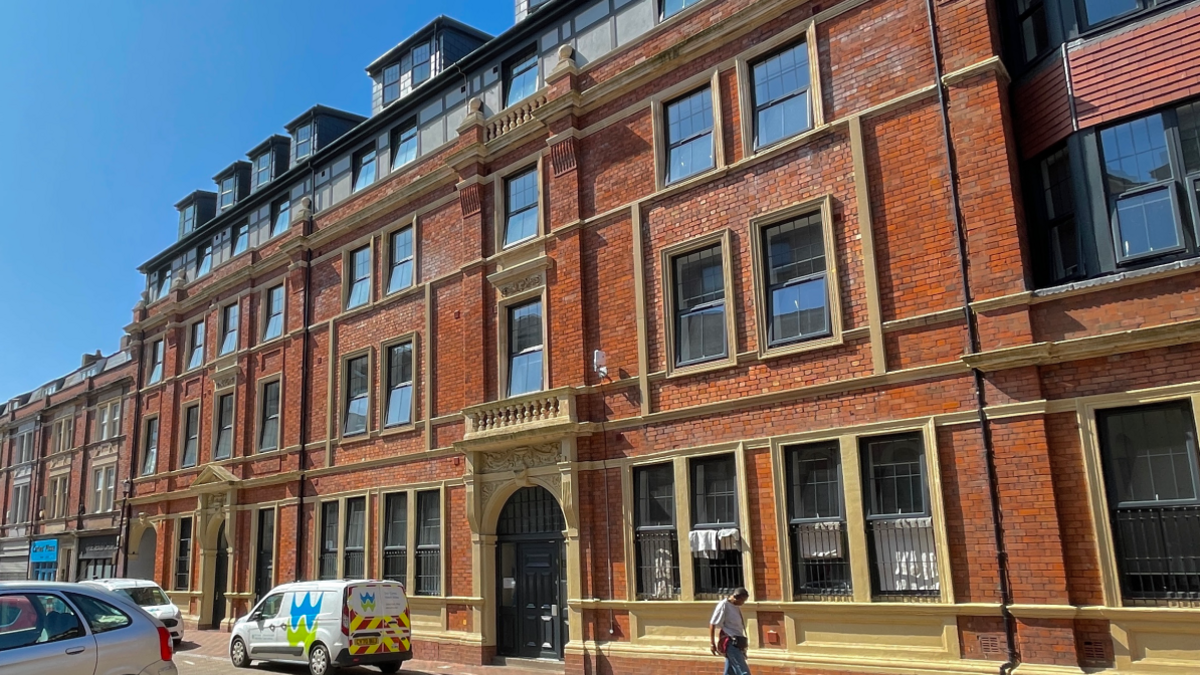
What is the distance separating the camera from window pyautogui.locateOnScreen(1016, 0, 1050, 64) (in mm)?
12719

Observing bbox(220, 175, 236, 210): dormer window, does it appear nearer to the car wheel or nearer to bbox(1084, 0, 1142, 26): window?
the car wheel

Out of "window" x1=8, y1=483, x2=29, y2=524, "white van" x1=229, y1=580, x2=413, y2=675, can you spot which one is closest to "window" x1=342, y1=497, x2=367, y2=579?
"white van" x1=229, y1=580, x2=413, y2=675

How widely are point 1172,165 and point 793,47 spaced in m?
6.01

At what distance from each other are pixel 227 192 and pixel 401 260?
41.6 ft

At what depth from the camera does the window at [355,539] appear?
21.2 metres

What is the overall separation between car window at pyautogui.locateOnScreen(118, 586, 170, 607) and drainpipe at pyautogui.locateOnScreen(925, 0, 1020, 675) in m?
20.2

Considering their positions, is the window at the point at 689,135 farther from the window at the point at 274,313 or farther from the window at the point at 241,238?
the window at the point at 241,238

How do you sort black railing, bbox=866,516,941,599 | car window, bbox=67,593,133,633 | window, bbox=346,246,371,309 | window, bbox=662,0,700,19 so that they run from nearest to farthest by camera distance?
car window, bbox=67,593,133,633
black railing, bbox=866,516,941,599
window, bbox=662,0,700,19
window, bbox=346,246,371,309

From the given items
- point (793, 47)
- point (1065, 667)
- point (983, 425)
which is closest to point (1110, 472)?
point (983, 425)

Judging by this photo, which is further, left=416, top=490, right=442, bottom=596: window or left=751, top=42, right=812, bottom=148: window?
left=416, top=490, right=442, bottom=596: window

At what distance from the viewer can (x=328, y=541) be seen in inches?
880

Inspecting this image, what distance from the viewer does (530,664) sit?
1688cm

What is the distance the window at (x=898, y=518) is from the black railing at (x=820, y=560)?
1.52ft

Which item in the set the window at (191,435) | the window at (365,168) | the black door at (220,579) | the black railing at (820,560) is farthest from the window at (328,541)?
the black railing at (820,560)
